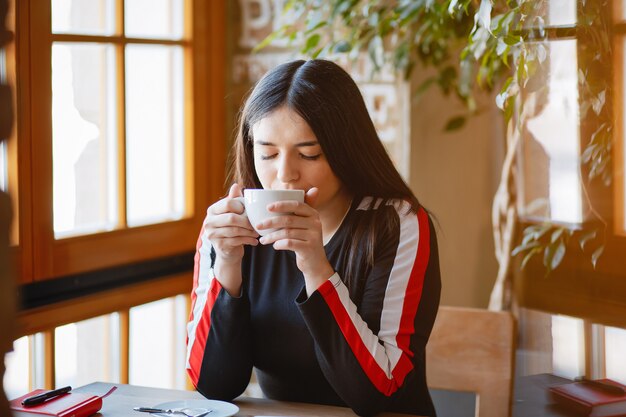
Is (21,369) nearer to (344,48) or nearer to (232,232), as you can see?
(232,232)

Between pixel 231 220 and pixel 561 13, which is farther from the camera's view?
pixel 561 13

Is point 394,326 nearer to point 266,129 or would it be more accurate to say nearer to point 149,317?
point 266,129

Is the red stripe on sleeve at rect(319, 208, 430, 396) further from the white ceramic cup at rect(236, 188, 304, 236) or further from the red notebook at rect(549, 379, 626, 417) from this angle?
the red notebook at rect(549, 379, 626, 417)

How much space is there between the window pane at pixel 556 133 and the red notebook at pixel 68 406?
38.2 inches

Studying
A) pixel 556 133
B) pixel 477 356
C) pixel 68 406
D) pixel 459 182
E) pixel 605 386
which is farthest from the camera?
pixel 459 182

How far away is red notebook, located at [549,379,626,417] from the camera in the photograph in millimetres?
1478

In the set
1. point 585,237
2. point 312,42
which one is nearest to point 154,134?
point 312,42

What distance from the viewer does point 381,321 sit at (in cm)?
156

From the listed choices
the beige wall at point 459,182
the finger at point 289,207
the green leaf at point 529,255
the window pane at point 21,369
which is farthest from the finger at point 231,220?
the beige wall at point 459,182

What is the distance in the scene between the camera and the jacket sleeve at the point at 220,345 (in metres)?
1.61

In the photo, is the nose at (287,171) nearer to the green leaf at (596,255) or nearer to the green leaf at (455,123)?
the green leaf at (596,255)

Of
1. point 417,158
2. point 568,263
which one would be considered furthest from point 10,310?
point 417,158

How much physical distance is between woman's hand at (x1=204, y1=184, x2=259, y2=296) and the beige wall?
1.36m

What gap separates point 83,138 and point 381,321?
3.95 ft
